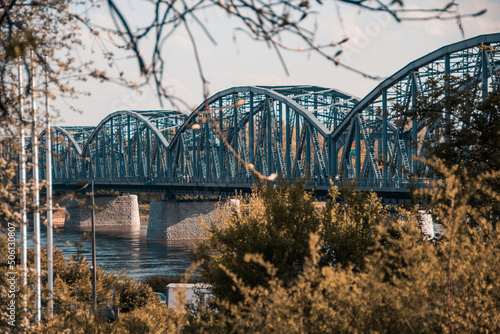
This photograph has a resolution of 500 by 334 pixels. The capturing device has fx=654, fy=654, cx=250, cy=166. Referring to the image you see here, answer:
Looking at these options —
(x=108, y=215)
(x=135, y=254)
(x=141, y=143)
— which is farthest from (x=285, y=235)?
(x=141, y=143)

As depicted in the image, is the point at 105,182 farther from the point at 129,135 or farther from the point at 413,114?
the point at 413,114

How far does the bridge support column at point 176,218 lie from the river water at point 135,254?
2114 millimetres

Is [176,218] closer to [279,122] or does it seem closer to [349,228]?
[279,122]

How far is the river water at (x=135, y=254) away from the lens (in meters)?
55.4

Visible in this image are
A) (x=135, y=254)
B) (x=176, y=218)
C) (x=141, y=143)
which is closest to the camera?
(x=135, y=254)

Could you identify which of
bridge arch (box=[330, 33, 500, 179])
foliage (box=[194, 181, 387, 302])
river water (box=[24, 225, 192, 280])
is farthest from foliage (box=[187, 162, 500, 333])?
river water (box=[24, 225, 192, 280])

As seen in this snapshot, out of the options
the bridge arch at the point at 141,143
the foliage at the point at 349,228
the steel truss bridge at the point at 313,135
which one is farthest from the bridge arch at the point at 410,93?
the bridge arch at the point at 141,143

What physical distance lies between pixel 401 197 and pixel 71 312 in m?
46.0

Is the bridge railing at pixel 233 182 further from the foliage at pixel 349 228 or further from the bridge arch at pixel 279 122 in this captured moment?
the foliage at pixel 349 228

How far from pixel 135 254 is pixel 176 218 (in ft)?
66.8

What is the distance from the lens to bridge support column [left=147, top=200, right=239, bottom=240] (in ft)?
288

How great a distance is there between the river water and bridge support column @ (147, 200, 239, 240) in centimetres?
211

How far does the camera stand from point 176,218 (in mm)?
89750

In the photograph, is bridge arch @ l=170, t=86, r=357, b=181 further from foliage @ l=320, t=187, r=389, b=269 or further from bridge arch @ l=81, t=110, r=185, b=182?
foliage @ l=320, t=187, r=389, b=269
